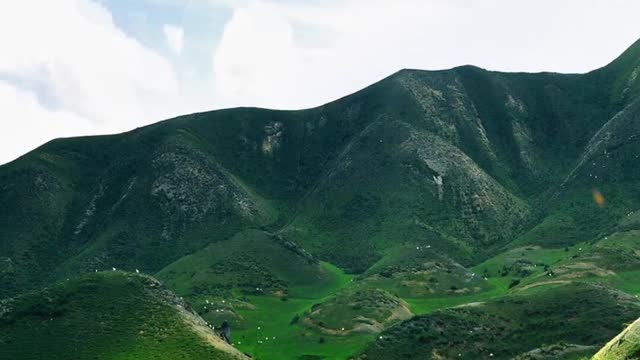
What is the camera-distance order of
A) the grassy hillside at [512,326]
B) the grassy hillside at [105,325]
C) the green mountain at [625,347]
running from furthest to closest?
the grassy hillside at [512,326] → the grassy hillside at [105,325] → the green mountain at [625,347]

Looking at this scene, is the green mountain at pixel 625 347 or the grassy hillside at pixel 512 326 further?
the grassy hillside at pixel 512 326

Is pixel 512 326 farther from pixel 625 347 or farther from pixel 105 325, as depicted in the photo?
pixel 625 347

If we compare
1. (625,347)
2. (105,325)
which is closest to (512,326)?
(105,325)

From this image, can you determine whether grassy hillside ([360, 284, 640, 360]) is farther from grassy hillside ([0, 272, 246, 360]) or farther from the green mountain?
the green mountain

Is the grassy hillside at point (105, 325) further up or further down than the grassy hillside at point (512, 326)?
further up

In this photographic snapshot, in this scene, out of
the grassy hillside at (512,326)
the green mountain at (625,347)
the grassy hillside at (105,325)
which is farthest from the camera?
the grassy hillside at (512,326)

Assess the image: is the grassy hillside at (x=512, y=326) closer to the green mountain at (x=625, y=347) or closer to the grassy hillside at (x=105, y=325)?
the grassy hillside at (x=105, y=325)

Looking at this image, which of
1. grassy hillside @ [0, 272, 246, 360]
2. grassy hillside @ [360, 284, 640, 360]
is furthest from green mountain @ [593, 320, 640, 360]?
grassy hillside @ [360, 284, 640, 360]

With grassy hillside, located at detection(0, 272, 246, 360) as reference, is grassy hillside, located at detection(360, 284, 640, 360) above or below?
below

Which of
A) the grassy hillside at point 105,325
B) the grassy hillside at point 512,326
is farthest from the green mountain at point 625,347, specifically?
the grassy hillside at point 512,326
